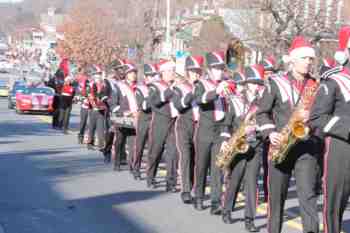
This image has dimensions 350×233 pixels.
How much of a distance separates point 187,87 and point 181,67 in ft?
2.06

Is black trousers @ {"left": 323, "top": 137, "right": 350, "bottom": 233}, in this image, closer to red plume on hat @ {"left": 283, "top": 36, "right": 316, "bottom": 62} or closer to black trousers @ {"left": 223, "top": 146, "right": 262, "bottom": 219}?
red plume on hat @ {"left": 283, "top": 36, "right": 316, "bottom": 62}

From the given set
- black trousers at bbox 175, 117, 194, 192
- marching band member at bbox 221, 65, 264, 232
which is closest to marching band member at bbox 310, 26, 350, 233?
marching band member at bbox 221, 65, 264, 232

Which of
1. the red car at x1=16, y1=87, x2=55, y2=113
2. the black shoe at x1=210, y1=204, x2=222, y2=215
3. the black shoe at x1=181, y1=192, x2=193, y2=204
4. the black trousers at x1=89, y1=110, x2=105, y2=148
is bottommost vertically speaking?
the red car at x1=16, y1=87, x2=55, y2=113

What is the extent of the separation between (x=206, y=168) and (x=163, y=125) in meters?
2.30

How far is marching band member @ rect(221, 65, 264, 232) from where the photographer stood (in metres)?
11.0

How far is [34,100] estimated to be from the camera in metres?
35.9

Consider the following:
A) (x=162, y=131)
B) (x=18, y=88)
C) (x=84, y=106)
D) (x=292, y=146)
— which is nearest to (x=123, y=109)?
(x=162, y=131)

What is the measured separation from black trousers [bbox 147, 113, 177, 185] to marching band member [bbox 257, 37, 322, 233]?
16.4 feet

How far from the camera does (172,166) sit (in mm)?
14281

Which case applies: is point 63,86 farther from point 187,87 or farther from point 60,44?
point 60,44

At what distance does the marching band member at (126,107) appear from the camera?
1677 cm

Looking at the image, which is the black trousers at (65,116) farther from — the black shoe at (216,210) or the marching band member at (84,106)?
the black shoe at (216,210)

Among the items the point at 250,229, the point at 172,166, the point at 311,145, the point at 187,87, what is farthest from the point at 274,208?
the point at 172,166

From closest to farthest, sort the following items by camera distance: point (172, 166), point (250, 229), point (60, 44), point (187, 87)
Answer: point (250, 229) → point (187, 87) → point (172, 166) → point (60, 44)
